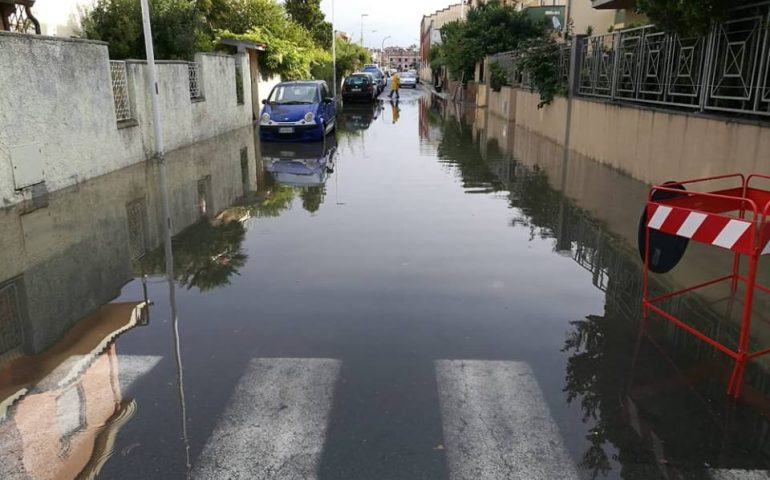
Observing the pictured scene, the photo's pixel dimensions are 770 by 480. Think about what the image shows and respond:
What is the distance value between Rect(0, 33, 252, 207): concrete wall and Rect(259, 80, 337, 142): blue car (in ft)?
10.2

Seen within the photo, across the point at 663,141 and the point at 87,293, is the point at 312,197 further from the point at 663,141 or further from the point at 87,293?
the point at 663,141

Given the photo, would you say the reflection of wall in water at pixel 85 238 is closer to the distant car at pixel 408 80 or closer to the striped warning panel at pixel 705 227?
the striped warning panel at pixel 705 227

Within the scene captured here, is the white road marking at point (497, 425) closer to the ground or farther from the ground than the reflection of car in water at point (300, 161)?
closer to the ground

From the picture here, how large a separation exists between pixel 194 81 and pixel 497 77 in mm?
14310

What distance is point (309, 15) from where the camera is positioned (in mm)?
53688

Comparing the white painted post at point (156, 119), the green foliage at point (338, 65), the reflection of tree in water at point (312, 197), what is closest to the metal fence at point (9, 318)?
the white painted post at point (156, 119)

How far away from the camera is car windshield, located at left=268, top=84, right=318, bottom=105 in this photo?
18.5 metres

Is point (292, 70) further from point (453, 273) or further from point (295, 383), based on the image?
point (295, 383)

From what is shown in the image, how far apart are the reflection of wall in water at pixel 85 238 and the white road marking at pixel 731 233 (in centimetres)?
498

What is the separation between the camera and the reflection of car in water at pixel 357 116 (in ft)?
80.5

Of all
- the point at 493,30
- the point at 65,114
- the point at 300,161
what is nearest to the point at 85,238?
the point at 65,114

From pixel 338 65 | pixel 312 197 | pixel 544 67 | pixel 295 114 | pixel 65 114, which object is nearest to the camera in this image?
pixel 65 114

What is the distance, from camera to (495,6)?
1216 inches

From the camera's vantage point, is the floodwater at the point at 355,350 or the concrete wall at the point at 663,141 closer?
the floodwater at the point at 355,350
